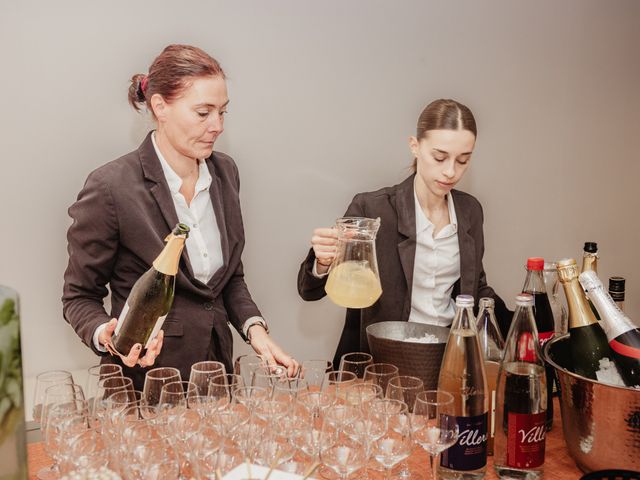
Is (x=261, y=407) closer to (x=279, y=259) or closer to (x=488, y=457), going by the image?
(x=488, y=457)

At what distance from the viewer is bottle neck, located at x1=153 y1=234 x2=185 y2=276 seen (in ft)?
5.19

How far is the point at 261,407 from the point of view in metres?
1.27

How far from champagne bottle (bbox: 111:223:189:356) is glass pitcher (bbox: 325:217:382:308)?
0.36 meters

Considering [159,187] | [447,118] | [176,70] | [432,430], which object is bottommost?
[432,430]

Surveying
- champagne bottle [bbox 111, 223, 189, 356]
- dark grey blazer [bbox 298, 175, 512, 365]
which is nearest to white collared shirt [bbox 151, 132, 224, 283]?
champagne bottle [bbox 111, 223, 189, 356]

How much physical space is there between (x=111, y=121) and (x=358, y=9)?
1166 millimetres

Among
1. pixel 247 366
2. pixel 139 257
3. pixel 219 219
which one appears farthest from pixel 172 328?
pixel 247 366

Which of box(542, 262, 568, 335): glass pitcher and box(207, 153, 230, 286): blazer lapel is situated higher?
box(207, 153, 230, 286): blazer lapel

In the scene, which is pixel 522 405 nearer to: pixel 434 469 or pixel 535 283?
pixel 434 469

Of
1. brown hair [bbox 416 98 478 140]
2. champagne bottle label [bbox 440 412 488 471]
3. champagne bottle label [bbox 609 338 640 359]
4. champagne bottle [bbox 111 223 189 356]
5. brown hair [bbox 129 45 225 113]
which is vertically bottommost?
champagne bottle label [bbox 440 412 488 471]

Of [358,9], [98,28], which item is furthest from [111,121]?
[358,9]

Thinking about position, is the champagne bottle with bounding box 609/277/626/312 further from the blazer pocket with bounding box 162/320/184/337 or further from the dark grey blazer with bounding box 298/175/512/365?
the blazer pocket with bounding box 162/320/184/337

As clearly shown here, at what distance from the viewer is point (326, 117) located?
2.90 metres

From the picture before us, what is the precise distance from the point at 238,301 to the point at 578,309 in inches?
41.8
